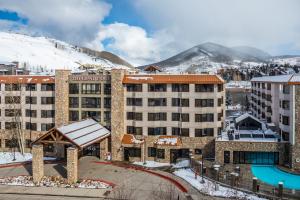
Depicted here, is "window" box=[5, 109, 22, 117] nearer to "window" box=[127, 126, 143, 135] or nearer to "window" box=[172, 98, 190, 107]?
"window" box=[127, 126, 143, 135]

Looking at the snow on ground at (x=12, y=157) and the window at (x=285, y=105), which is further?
the snow on ground at (x=12, y=157)

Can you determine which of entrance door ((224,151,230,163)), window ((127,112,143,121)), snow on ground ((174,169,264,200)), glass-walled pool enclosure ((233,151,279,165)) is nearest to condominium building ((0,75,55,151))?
window ((127,112,143,121))

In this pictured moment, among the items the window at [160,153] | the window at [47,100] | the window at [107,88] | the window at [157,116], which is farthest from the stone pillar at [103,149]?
the window at [47,100]

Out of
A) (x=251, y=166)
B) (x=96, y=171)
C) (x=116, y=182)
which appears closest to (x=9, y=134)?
(x=96, y=171)

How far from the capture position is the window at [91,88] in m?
51.5

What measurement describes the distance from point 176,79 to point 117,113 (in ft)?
35.8

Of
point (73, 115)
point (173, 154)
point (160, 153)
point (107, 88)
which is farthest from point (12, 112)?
point (173, 154)

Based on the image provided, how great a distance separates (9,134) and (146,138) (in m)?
25.5

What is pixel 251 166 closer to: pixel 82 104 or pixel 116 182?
pixel 116 182

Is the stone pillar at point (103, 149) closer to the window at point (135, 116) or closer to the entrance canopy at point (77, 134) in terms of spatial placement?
the entrance canopy at point (77, 134)

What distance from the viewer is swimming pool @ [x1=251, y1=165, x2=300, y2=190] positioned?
37188mm

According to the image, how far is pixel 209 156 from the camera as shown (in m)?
47.9

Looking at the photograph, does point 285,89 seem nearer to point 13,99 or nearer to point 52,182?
point 52,182

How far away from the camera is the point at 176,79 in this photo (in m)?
48.7
